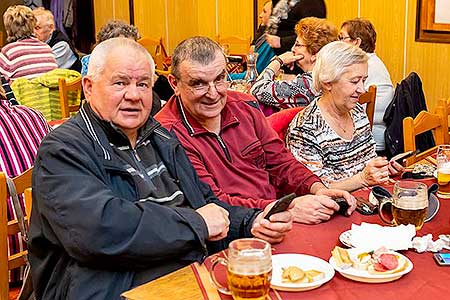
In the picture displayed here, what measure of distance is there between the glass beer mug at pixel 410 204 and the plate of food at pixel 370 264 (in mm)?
213

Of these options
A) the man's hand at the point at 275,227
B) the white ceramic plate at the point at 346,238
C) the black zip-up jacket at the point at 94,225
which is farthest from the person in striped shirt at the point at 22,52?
the white ceramic plate at the point at 346,238

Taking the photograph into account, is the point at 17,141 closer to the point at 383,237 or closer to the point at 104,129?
the point at 104,129

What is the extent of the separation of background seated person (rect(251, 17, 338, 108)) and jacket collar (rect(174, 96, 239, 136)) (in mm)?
1044

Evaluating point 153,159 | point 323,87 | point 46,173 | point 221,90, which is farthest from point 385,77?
point 46,173

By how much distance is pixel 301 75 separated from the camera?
3.60m

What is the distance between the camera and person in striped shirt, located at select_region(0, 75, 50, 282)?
8.63 ft

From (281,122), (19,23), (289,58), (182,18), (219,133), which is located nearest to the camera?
(219,133)

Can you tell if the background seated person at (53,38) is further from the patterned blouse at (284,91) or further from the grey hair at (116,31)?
the patterned blouse at (284,91)

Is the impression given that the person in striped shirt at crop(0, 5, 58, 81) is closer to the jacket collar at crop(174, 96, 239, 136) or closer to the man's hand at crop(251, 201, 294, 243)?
the jacket collar at crop(174, 96, 239, 136)

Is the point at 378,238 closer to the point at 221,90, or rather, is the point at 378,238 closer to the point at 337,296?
the point at 337,296

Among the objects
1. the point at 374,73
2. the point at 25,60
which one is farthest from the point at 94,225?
the point at 25,60

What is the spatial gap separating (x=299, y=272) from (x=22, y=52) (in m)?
4.34

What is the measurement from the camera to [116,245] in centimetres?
166

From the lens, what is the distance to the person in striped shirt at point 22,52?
524 cm
